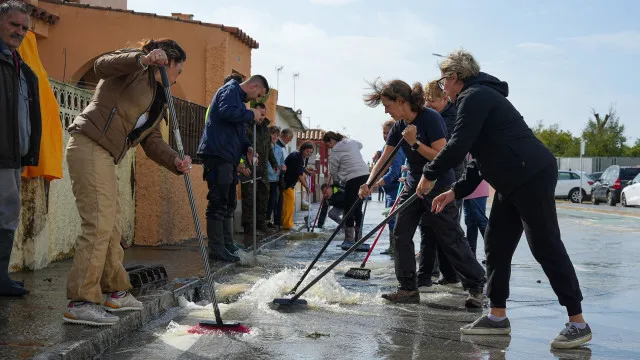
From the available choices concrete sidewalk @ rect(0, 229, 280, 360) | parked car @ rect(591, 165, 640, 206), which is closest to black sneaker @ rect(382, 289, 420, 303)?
concrete sidewalk @ rect(0, 229, 280, 360)

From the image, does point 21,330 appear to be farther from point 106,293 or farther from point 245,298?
point 245,298

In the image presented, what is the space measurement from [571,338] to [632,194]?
30.1 meters

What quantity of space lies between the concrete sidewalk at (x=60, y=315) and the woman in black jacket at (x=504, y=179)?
7.27 feet

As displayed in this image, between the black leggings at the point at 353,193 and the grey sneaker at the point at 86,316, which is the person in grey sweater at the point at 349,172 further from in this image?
the grey sneaker at the point at 86,316

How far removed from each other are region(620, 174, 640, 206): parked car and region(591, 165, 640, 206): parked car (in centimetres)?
109

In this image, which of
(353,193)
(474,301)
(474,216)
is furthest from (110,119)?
(353,193)

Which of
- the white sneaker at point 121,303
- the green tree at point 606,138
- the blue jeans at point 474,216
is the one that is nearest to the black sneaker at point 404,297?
the white sneaker at point 121,303

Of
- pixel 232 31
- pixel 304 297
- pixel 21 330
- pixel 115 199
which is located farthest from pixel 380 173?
pixel 232 31

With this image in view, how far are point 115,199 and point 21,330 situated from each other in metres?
1.01

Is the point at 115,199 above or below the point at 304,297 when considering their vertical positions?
above

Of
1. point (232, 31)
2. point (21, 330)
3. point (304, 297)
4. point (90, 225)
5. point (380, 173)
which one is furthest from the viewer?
point (232, 31)

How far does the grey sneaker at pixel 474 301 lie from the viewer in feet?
21.9

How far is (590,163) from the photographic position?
62.5m

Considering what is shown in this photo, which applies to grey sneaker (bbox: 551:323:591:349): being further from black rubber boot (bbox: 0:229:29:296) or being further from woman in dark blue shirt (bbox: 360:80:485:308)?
black rubber boot (bbox: 0:229:29:296)
